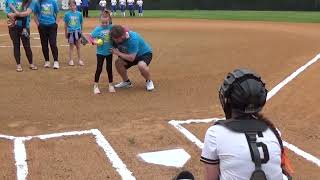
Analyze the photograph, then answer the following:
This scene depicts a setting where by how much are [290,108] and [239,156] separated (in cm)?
525

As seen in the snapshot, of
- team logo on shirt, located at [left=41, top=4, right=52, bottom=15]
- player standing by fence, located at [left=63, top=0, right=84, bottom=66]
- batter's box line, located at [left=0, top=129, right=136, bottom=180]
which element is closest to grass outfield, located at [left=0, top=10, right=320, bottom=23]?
player standing by fence, located at [left=63, top=0, right=84, bottom=66]

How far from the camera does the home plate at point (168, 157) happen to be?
550 cm

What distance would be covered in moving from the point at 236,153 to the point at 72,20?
8969 mm

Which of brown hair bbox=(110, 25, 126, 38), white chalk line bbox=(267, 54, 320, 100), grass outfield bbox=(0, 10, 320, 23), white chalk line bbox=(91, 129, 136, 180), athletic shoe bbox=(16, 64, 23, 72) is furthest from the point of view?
grass outfield bbox=(0, 10, 320, 23)

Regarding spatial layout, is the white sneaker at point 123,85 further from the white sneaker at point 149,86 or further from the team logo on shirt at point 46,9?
the team logo on shirt at point 46,9

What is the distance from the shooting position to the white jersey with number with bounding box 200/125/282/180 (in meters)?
2.80

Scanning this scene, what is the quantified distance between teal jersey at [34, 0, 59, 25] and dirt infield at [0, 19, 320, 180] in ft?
3.66

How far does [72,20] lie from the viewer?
36.8ft

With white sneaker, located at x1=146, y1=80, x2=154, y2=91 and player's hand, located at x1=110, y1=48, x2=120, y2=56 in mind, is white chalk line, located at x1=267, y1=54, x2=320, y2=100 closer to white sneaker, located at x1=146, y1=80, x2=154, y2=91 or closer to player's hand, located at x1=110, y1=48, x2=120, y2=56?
white sneaker, located at x1=146, y1=80, x2=154, y2=91

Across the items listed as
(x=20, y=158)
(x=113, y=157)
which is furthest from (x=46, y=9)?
(x=113, y=157)

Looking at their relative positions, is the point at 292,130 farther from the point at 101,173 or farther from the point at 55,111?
the point at 55,111

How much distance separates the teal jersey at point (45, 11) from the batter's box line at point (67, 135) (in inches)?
189

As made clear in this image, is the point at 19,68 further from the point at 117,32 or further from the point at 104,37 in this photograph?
the point at 117,32

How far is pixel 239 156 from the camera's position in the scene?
279 centimetres
